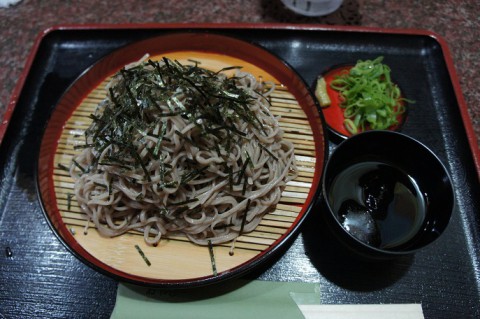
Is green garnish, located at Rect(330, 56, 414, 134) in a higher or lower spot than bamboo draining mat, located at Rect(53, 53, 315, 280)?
higher

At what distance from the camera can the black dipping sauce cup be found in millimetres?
1650

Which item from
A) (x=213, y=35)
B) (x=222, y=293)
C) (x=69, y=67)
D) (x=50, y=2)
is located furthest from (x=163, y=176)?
(x=50, y=2)

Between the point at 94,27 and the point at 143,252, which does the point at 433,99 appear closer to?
the point at 143,252

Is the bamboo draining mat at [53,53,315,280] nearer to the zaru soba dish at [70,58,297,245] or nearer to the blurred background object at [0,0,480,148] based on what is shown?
the zaru soba dish at [70,58,297,245]

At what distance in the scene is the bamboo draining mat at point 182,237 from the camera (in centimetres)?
169

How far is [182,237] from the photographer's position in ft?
5.84

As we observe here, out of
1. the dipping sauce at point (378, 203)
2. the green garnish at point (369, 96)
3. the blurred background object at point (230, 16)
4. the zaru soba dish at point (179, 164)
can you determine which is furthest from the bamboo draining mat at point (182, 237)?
the blurred background object at point (230, 16)

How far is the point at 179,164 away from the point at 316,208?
704mm

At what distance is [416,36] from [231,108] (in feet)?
4.55

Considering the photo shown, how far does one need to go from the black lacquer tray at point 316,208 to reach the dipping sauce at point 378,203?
0.15 metres

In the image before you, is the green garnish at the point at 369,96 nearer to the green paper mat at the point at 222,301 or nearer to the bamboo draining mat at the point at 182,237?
the bamboo draining mat at the point at 182,237

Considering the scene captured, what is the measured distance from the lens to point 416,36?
93.8 inches

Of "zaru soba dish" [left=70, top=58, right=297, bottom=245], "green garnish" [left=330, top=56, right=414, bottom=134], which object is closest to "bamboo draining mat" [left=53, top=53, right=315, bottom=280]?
"zaru soba dish" [left=70, top=58, right=297, bottom=245]

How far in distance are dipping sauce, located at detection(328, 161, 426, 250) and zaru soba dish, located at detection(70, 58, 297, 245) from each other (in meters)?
0.29
